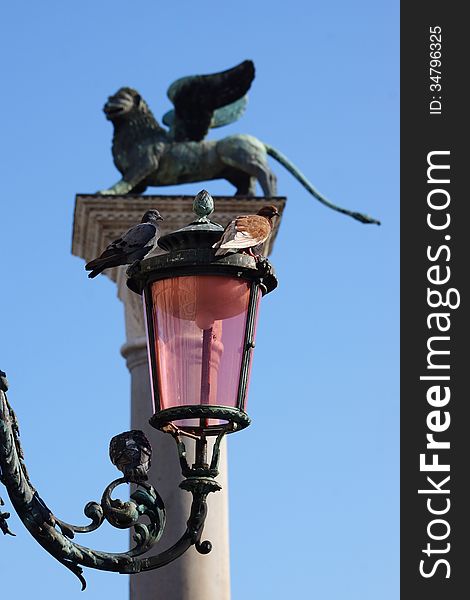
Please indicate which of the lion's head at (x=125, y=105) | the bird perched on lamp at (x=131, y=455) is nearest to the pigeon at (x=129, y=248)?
the bird perched on lamp at (x=131, y=455)

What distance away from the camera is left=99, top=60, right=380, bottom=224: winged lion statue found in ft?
51.8

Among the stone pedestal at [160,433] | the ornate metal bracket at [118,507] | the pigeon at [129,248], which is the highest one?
the stone pedestal at [160,433]

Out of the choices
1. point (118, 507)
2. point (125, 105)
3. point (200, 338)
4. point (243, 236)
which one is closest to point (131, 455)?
point (118, 507)

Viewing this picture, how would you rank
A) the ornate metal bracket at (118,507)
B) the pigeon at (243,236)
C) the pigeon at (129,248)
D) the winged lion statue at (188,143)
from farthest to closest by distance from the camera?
the winged lion statue at (188,143), the pigeon at (129,248), the pigeon at (243,236), the ornate metal bracket at (118,507)

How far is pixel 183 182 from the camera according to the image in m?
16.0

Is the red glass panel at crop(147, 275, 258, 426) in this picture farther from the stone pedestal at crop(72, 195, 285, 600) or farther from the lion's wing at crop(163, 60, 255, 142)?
the lion's wing at crop(163, 60, 255, 142)

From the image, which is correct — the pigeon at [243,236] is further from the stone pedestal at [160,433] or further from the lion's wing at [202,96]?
the lion's wing at [202,96]

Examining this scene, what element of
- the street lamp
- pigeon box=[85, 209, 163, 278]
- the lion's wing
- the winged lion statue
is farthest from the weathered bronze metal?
the lion's wing

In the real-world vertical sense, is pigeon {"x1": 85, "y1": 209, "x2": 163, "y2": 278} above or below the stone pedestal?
below

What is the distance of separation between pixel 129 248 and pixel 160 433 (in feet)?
27.3

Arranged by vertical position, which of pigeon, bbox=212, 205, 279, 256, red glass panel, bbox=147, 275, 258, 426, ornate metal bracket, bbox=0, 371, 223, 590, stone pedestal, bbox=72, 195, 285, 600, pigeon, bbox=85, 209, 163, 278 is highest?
stone pedestal, bbox=72, 195, 285, 600

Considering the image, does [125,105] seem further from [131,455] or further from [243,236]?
[131,455]

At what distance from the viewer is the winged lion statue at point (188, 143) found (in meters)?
15.8

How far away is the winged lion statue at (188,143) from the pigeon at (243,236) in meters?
10.2
